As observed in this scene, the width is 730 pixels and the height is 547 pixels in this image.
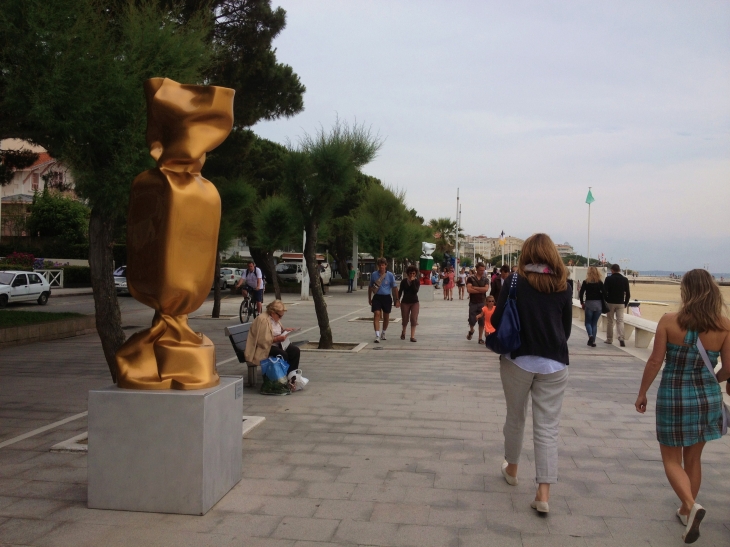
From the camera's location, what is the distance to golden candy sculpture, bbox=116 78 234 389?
13.6 ft

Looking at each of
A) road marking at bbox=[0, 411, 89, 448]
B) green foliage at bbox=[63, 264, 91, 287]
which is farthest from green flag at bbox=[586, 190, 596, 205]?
road marking at bbox=[0, 411, 89, 448]

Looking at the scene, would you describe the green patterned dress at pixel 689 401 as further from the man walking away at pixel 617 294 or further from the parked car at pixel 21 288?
the parked car at pixel 21 288

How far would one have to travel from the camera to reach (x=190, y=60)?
765 cm

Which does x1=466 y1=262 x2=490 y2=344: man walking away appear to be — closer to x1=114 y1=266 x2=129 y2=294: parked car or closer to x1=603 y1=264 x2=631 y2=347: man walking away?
x1=603 y1=264 x2=631 y2=347: man walking away

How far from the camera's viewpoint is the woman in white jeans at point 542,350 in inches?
159

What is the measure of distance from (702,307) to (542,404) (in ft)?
3.67

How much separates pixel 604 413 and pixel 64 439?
532 centimetres

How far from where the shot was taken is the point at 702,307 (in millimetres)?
3783

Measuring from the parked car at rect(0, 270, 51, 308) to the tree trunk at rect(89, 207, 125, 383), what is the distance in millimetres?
17395

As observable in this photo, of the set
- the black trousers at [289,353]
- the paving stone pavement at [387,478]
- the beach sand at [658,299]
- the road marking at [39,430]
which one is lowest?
the beach sand at [658,299]

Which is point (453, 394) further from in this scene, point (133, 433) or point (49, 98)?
point (49, 98)

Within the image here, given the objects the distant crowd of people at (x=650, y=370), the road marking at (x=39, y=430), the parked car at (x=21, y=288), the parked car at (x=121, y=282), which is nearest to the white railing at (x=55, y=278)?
the parked car at (x=121, y=282)

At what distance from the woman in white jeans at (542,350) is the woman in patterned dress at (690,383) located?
0.59 m

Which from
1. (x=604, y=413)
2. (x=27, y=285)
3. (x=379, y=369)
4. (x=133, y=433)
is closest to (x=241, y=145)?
(x=27, y=285)
